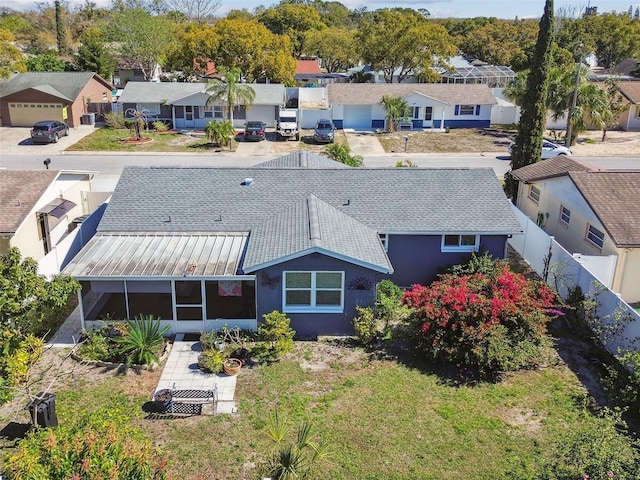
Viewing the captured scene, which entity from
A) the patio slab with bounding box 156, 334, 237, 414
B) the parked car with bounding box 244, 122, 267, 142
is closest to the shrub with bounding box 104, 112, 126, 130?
the parked car with bounding box 244, 122, 267, 142

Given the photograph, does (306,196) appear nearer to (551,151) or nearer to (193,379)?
(193,379)

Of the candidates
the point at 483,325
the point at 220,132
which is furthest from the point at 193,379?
the point at 220,132

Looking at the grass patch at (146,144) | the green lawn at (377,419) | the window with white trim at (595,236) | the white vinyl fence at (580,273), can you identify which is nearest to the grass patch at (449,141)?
the grass patch at (146,144)

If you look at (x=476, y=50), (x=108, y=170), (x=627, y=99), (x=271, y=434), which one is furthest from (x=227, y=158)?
(x=476, y=50)

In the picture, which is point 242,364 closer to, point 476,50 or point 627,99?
point 627,99

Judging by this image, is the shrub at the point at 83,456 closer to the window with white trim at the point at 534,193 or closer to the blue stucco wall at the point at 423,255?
the blue stucco wall at the point at 423,255

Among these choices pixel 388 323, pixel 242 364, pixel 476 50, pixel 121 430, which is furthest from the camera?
pixel 476 50
